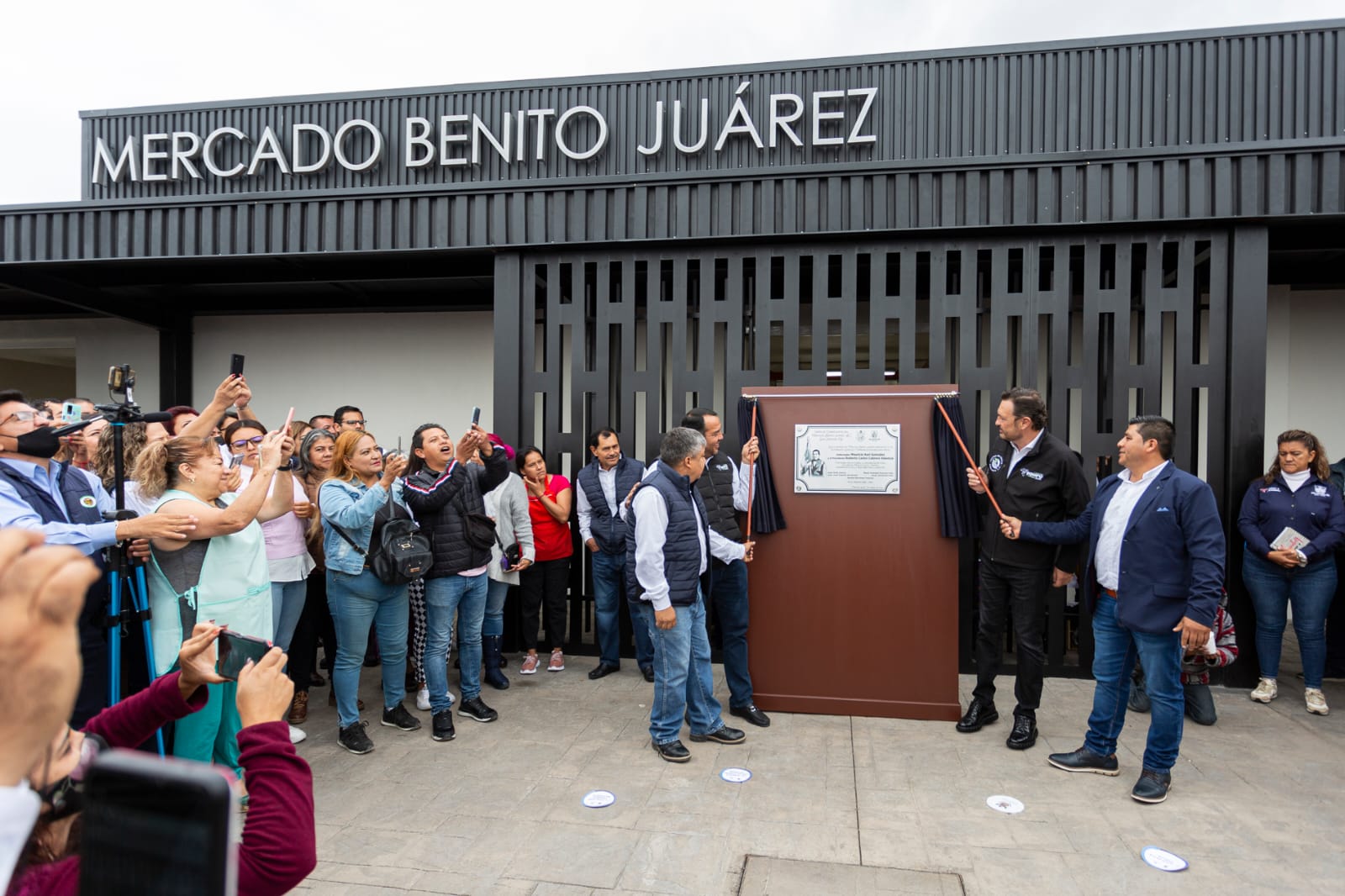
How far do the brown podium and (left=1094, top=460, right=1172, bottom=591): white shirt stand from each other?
88cm

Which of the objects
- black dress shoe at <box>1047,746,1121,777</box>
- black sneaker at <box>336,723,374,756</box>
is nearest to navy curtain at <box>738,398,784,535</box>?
black dress shoe at <box>1047,746,1121,777</box>

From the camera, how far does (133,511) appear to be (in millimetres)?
3291

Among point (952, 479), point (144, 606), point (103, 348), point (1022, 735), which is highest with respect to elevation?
point (103, 348)

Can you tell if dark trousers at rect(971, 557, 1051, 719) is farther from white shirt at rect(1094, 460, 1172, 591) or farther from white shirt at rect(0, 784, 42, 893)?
white shirt at rect(0, 784, 42, 893)

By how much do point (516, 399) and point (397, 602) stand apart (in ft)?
7.23

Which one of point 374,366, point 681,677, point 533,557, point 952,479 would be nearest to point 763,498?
point 952,479

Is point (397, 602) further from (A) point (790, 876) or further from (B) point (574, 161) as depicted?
(B) point (574, 161)

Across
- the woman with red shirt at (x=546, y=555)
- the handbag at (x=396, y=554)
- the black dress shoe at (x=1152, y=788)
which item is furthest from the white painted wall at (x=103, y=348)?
the black dress shoe at (x=1152, y=788)

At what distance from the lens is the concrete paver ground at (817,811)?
2.86 m

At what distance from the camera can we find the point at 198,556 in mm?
3158

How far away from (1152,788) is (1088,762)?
13.7 inches

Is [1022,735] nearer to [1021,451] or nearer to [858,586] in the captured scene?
[858,586]

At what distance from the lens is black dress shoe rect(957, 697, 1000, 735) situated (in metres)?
4.35

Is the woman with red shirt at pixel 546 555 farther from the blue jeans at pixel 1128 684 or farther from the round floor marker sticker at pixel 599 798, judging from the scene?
the blue jeans at pixel 1128 684
